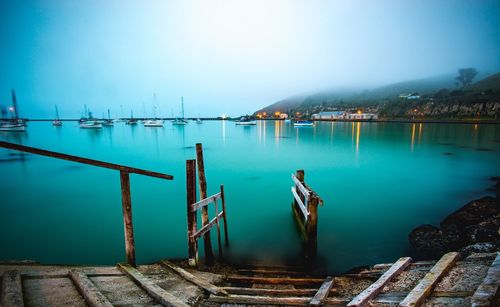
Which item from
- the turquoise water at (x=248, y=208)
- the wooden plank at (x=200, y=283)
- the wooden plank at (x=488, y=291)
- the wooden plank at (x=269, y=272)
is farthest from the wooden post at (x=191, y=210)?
the wooden plank at (x=488, y=291)

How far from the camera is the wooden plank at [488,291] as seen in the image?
3.25 metres

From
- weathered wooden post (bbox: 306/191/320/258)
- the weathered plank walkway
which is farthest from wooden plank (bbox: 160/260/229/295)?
weathered wooden post (bbox: 306/191/320/258)

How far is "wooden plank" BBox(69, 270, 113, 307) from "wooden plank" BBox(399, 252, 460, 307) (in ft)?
14.9

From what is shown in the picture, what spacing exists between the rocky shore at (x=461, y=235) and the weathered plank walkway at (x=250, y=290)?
3.85 metres

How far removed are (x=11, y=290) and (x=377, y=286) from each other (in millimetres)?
6100

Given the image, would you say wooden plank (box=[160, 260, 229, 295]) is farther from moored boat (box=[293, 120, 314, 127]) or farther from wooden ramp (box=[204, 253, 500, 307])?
moored boat (box=[293, 120, 314, 127])

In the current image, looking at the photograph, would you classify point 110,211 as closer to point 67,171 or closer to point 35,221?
point 35,221

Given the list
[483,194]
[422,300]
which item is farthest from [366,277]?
[483,194]

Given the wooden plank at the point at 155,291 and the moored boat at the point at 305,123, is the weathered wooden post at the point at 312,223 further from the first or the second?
the moored boat at the point at 305,123

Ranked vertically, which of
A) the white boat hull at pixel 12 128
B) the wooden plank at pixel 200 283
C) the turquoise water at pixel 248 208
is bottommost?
the turquoise water at pixel 248 208

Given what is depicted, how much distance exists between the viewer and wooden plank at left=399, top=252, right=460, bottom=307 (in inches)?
Result: 145

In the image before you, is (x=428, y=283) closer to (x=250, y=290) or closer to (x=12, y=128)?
(x=250, y=290)

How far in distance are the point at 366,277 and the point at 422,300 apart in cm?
208

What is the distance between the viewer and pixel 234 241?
1060 cm
